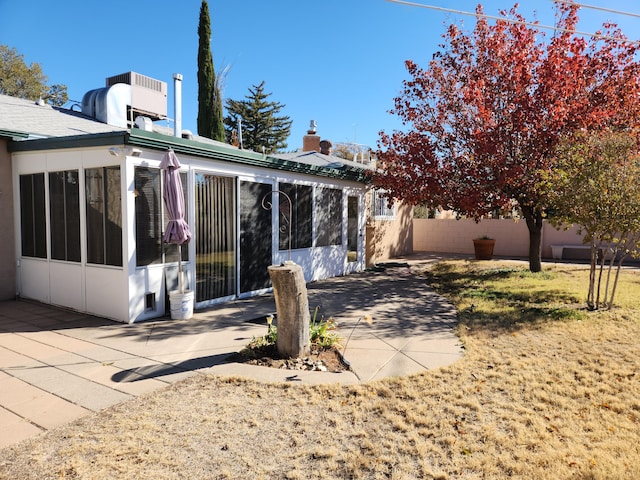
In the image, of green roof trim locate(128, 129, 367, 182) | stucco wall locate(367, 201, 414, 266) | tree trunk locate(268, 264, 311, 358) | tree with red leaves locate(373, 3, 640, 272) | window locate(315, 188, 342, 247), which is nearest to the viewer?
tree trunk locate(268, 264, 311, 358)

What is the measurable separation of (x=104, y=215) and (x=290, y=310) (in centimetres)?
356

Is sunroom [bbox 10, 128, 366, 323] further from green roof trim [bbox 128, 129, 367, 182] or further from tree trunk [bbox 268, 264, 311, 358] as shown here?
tree trunk [bbox 268, 264, 311, 358]

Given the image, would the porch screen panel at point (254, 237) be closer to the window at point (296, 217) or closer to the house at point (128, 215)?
the house at point (128, 215)

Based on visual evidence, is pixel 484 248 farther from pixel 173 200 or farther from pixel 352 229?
pixel 173 200

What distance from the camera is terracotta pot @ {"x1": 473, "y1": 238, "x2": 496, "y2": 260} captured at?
50.8ft

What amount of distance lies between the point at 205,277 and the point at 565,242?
583 inches

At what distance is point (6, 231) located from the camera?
7738 mm

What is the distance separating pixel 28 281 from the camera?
7.78m

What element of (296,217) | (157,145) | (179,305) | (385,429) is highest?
(157,145)

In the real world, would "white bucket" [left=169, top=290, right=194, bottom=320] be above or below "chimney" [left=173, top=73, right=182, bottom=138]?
below

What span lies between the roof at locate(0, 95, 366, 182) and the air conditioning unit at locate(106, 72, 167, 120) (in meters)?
1.78

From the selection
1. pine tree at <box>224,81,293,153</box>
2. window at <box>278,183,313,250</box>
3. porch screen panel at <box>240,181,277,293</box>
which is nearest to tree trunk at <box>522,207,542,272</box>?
window at <box>278,183,313,250</box>

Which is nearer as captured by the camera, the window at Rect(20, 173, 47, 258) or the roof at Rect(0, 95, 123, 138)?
the window at Rect(20, 173, 47, 258)

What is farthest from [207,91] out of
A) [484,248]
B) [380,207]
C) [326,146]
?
[484,248]
